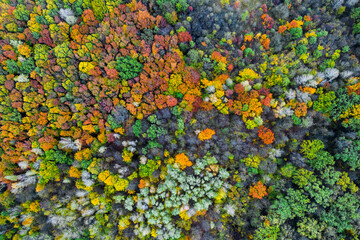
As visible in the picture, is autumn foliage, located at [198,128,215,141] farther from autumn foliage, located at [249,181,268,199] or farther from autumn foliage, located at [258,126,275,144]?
autumn foliage, located at [249,181,268,199]

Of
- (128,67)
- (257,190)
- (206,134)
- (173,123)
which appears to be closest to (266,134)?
(257,190)

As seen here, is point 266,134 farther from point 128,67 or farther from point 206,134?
point 128,67

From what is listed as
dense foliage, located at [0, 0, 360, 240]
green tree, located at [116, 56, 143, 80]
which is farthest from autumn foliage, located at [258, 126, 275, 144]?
green tree, located at [116, 56, 143, 80]

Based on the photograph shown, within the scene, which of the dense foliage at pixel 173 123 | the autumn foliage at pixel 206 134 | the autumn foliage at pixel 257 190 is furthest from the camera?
the autumn foliage at pixel 257 190

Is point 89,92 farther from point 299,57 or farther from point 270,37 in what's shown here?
point 299,57

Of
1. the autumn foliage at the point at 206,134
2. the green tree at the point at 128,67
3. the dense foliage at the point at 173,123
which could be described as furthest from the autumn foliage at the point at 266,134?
the green tree at the point at 128,67

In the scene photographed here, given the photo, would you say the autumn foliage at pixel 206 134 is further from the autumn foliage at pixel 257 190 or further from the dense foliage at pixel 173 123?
the autumn foliage at pixel 257 190

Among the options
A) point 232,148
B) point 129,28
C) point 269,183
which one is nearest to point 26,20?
point 129,28

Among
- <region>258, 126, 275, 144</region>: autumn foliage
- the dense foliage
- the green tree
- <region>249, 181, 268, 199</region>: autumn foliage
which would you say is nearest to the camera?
the dense foliage

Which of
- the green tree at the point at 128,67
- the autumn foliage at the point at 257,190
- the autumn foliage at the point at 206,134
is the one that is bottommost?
the autumn foliage at the point at 257,190

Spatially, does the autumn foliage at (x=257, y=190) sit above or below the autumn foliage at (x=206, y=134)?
below

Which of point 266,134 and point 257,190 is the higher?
point 266,134

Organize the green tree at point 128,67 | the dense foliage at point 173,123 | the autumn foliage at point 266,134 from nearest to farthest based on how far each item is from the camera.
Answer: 1. the dense foliage at point 173,123
2. the green tree at point 128,67
3. the autumn foliage at point 266,134
